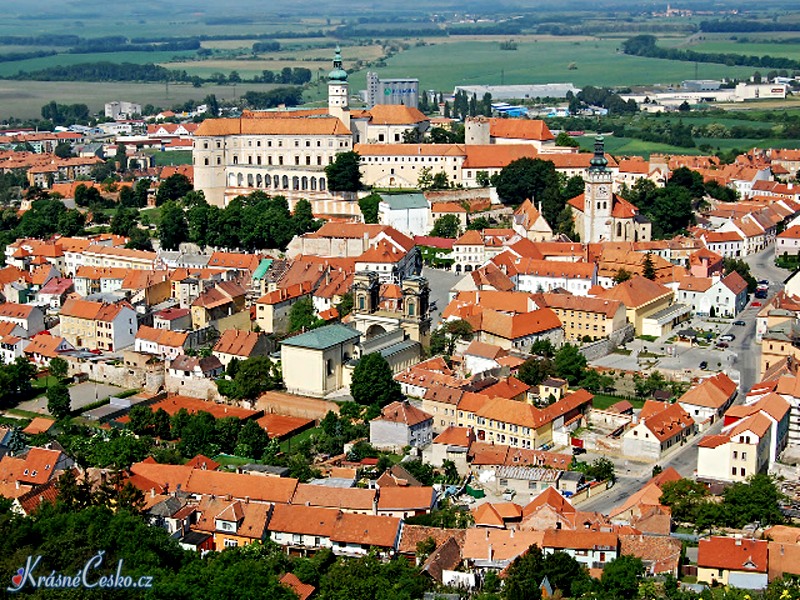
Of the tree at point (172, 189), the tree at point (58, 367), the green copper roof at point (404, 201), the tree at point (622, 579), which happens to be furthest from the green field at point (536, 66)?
the tree at point (622, 579)

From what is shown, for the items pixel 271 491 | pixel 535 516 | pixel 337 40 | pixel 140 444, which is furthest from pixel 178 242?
pixel 337 40

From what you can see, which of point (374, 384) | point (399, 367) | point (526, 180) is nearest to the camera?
point (374, 384)

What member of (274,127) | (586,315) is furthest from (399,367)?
(274,127)

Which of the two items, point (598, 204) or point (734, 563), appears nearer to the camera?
point (734, 563)

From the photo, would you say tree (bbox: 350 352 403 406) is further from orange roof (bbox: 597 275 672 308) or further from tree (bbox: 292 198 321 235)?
tree (bbox: 292 198 321 235)

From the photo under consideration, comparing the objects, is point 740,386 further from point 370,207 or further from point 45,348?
point 45,348

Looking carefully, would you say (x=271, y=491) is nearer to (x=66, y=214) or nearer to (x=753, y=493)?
(x=753, y=493)
